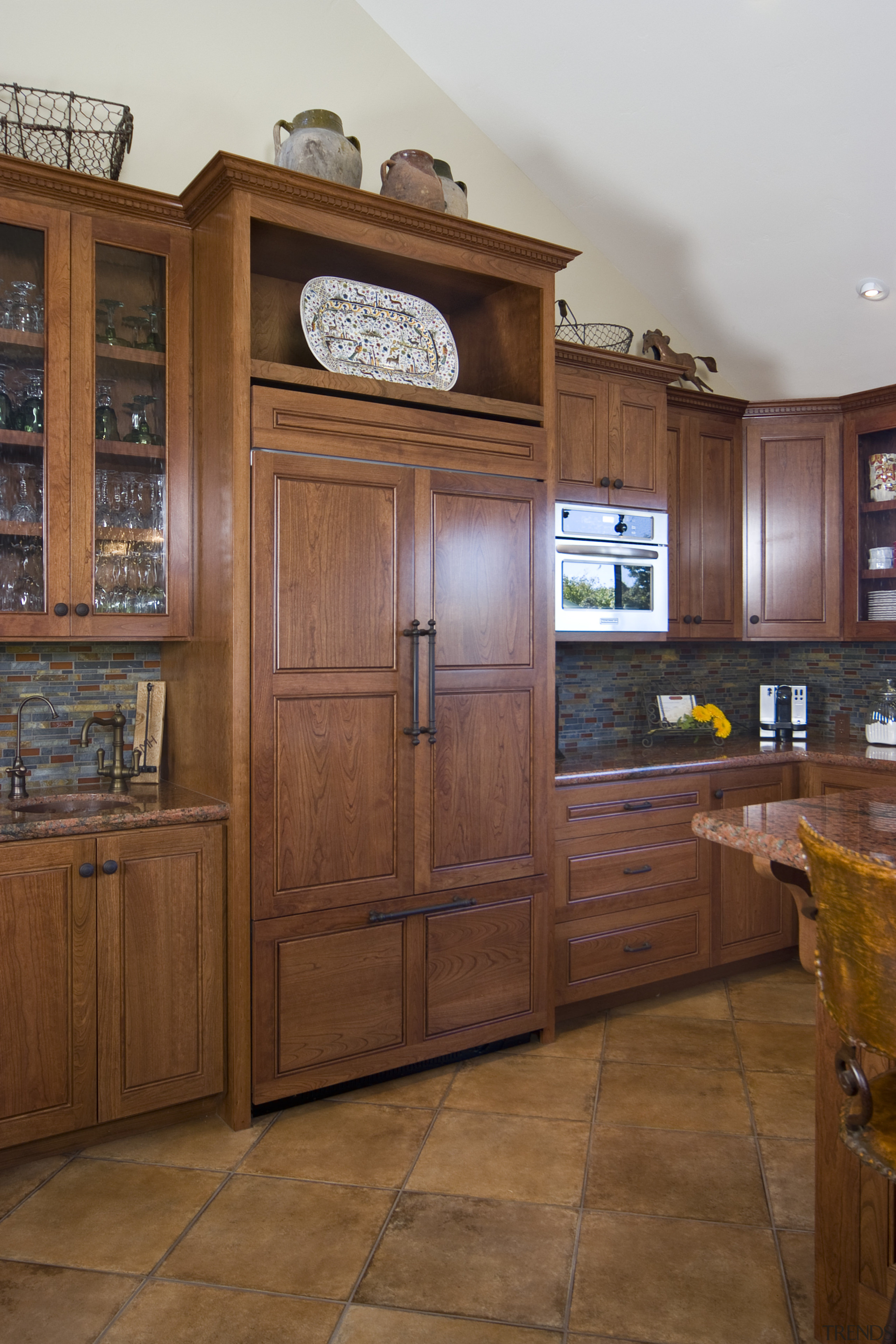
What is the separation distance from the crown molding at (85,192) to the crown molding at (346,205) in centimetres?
6

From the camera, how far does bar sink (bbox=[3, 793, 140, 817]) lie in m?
2.62

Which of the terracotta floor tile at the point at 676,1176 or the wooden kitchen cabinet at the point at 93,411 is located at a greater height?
the wooden kitchen cabinet at the point at 93,411

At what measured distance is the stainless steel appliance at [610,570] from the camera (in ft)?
11.3

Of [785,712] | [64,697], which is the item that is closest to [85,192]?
[64,697]

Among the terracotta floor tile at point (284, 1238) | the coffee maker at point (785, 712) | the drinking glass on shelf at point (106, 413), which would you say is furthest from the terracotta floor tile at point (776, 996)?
the drinking glass on shelf at point (106, 413)

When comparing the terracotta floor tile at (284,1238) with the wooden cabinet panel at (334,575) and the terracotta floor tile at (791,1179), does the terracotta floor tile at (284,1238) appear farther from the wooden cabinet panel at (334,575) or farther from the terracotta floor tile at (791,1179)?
the wooden cabinet panel at (334,575)

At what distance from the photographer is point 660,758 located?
363 cm

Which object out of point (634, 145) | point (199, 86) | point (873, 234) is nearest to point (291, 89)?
point (199, 86)

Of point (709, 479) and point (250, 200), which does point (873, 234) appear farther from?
point (250, 200)

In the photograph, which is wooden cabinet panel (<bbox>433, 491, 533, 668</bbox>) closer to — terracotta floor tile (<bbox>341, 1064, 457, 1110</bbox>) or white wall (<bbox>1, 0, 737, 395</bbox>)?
terracotta floor tile (<bbox>341, 1064, 457, 1110</bbox>)

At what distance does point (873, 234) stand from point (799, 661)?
1980mm

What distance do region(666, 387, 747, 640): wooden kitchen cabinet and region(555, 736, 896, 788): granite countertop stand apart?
0.51m

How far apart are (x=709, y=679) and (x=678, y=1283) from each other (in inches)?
118

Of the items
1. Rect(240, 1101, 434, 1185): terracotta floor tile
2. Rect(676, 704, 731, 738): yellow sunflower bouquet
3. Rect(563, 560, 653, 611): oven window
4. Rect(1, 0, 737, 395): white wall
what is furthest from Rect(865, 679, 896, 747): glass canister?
Rect(1, 0, 737, 395): white wall
